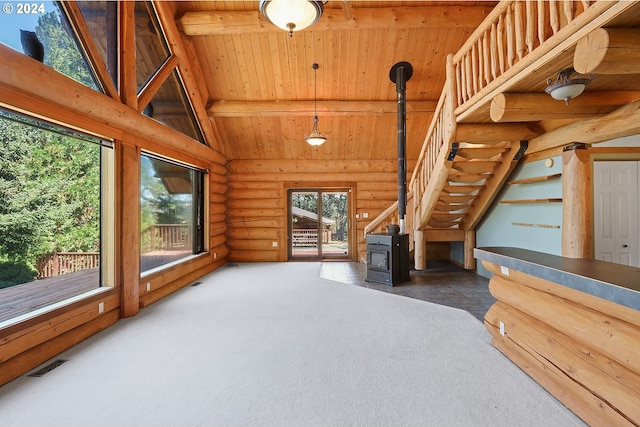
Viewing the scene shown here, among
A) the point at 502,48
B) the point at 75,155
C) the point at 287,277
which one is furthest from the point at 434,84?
the point at 75,155

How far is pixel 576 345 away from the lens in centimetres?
203

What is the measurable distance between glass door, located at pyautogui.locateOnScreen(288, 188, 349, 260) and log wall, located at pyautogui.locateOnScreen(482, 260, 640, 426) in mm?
6026

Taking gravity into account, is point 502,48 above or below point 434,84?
below

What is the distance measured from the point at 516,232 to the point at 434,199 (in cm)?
150

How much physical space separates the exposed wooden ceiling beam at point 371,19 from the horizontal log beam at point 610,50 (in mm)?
3696

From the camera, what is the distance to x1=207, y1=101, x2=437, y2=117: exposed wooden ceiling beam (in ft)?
22.0

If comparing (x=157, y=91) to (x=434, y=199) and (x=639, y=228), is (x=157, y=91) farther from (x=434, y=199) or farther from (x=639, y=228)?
(x=639, y=228)

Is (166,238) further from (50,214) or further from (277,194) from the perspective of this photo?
(277,194)

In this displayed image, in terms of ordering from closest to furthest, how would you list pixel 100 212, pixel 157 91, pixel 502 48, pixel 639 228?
1. pixel 502 48
2. pixel 100 212
3. pixel 639 228
4. pixel 157 91

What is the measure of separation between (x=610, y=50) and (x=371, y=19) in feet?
13.1

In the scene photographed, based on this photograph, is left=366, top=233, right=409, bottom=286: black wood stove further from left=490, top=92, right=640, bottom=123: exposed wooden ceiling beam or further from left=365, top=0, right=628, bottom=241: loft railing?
left=490, top=92, right=640, bottom=123: exposed wooden ceiling beam

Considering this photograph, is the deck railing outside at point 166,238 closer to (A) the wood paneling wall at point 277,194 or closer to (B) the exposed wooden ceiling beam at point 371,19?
(A) the wood paneling wall at point 277,194

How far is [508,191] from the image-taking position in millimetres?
5387

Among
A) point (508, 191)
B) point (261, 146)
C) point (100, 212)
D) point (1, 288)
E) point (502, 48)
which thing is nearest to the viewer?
point (1, 288)
